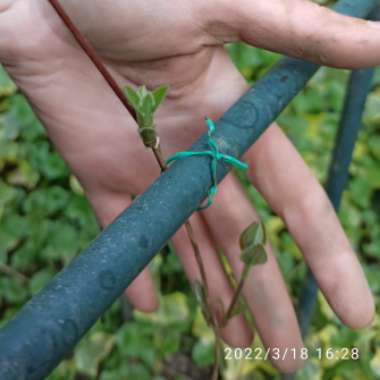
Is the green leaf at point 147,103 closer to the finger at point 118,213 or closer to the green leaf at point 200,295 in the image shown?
the green leaf at point 200,295

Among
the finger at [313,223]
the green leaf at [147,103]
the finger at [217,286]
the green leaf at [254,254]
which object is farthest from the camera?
the finger at [217,286]

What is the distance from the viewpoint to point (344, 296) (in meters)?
0.67

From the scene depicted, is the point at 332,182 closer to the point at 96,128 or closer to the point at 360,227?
the point at 96,128

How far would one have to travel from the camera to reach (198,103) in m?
0.72

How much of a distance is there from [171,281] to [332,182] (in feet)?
1.84

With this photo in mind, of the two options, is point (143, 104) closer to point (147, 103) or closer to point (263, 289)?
point (147, 103)

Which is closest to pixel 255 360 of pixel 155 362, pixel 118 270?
pixel 155 362

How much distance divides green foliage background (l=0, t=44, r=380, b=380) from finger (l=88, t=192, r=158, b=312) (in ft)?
0.81

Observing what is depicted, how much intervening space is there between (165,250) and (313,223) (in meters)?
0.63

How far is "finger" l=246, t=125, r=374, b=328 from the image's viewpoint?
674 mm

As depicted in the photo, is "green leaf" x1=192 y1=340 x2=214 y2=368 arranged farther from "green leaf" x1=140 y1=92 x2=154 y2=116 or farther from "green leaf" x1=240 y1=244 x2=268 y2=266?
"green leaf" x1=140 y1=92 x2=154 y2=116

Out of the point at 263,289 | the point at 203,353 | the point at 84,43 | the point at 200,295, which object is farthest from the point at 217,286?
the point at 84,43

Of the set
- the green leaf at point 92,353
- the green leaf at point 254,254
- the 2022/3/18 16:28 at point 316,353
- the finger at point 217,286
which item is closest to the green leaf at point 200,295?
the green leaf at point 254,254

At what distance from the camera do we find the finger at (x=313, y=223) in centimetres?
67
